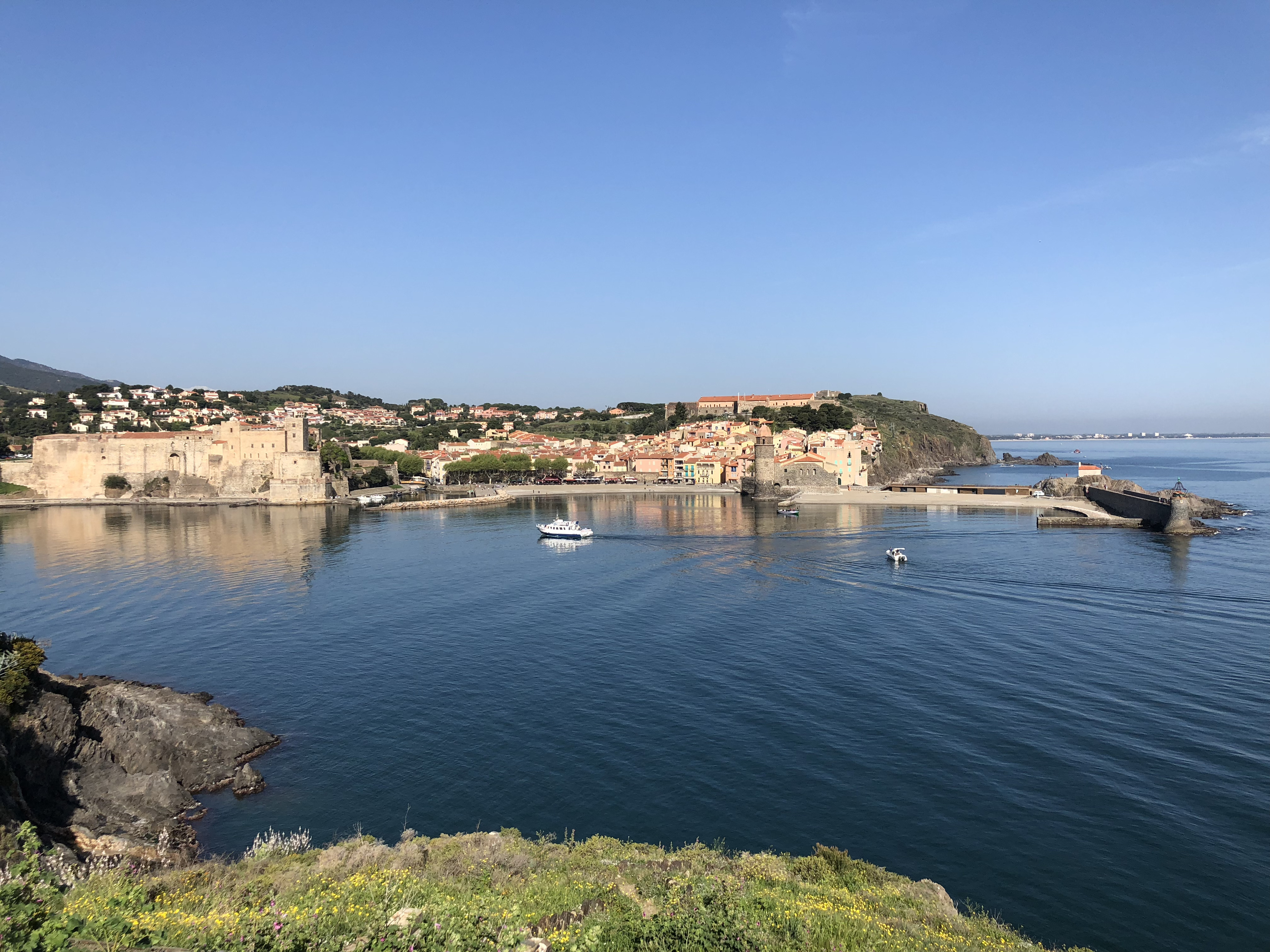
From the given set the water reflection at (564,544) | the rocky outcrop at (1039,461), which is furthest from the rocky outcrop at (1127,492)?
the rocky outcrop at (1039,461)

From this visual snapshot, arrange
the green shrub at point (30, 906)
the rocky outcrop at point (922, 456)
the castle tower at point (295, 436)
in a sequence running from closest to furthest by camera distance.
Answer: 1. the green shrub at point (30, 906)
2. the castle tower at point (295, 436)
3. the rocky outcrop at point (922, 456)

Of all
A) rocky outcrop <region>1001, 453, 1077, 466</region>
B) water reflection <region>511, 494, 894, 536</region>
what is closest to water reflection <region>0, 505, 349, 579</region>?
water reflection <region>511, 494, 894, 536</region>

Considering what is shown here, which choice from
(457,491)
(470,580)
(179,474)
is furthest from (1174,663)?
(179,474)

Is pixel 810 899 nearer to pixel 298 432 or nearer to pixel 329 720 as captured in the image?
pixel 329 720

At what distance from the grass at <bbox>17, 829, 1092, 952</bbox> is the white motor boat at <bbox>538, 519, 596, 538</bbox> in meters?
31.5

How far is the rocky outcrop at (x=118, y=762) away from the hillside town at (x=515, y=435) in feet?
168

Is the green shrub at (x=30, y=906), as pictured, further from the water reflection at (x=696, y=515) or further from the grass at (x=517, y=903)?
the water reflection at (x=696, y=515)

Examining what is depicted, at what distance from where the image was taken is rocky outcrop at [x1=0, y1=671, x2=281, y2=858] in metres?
10.3

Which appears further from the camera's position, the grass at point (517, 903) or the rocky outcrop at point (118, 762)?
the rocky outcrop at point (118, 762)

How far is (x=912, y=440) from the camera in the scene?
100938mm

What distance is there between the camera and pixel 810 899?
23.8 ft

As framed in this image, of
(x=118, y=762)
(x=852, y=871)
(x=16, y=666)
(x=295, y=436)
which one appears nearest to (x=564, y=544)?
(x=118, y=762)

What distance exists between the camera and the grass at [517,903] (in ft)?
18.0

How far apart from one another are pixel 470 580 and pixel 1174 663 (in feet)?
75.6
